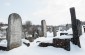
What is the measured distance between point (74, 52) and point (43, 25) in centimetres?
1350

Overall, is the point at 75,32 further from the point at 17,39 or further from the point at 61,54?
the point at 17,39

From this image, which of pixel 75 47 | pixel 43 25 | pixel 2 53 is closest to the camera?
pixel 75 47

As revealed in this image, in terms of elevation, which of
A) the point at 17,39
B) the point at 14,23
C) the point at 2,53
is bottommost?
the point at 2,53

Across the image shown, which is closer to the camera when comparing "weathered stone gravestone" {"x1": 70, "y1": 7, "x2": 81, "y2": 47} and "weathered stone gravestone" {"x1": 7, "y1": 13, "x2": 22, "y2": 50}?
"weathered stone gravestone" {"x1": 70, "y1": 7, "x2": 81, "y2": 47}

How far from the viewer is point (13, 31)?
1091cm

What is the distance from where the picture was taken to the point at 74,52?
869cm

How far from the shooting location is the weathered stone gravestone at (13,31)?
1055cm

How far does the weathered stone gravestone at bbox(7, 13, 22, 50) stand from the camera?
10550mm

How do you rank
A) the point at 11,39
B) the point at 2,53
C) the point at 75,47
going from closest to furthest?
1. the point at 75,47
2. the point at 2,53
3. the point at 11,39

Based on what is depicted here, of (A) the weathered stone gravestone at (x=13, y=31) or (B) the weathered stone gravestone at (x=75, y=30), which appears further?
(A) the weathered stone gravestone at (x=13, y=31)

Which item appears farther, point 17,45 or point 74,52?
point 17,45

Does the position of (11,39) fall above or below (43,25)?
below

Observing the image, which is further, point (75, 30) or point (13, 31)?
point (13, 31)

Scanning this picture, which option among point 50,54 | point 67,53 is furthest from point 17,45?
point 67,53
